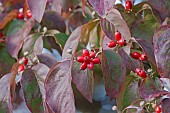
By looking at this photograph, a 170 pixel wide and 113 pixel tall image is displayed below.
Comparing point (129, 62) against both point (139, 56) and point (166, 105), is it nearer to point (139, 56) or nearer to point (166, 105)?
point (139, 56)

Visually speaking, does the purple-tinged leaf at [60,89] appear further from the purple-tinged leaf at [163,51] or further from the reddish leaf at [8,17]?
the reddish leaf at [8,17]

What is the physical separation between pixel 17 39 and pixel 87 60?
0.33 metres

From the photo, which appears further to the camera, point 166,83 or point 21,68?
point 21,68

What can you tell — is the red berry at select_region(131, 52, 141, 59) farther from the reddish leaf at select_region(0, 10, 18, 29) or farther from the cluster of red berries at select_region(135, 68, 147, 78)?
the reddish leaf at select_region(0, 10, 18, 29)

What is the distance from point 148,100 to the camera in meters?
0.70

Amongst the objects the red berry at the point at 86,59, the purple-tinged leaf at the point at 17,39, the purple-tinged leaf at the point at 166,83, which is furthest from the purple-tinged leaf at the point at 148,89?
the purple-tinged leaf at the point at 17,39

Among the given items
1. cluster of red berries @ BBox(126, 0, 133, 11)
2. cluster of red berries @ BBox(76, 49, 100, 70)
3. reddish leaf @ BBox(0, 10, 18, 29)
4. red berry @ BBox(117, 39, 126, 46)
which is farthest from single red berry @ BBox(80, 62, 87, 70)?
reddish leaf @ BBox(0, 10, 18, 29)

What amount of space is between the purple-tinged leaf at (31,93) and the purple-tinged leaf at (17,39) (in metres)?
0.21

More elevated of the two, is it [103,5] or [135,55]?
[103,5]

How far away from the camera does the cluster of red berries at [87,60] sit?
0.77 m

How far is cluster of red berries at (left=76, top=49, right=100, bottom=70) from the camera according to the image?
772 millimetres

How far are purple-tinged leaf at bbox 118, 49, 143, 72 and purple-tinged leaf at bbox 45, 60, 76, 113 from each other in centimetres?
12

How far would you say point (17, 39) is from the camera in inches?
40.9

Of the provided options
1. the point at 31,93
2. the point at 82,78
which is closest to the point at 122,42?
the point at 82,78
